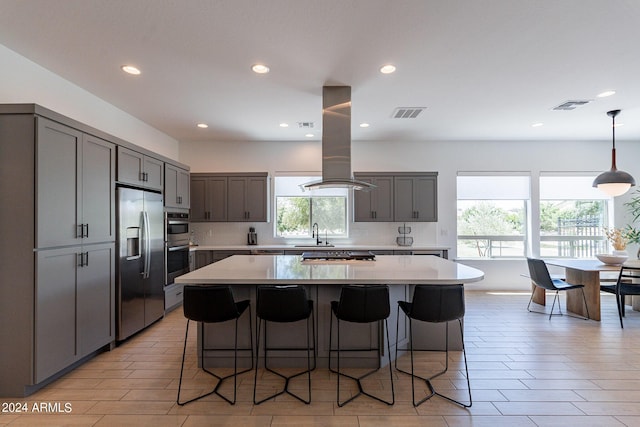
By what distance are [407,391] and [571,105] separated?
4265 millimetres

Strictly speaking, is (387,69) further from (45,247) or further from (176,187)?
(176,187)

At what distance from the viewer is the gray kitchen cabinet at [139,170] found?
3439 mm

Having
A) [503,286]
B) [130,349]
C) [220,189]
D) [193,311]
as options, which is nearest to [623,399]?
[193,311]

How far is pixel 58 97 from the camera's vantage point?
3318 millimetres

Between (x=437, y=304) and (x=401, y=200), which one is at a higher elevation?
(x=401, y=200)

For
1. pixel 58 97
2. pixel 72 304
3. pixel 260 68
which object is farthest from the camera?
pixel 58 97

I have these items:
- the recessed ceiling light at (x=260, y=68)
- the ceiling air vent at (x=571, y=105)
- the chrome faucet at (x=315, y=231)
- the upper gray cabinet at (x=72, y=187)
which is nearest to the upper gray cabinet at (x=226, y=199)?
the chrome faucet at (x=315, y=231)

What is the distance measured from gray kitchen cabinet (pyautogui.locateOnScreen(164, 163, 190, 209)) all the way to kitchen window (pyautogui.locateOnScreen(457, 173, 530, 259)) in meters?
5.05

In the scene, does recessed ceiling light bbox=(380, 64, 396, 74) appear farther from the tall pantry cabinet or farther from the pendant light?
the pendant light

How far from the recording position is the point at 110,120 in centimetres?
413

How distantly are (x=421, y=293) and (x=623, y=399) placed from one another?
1759 millimetres

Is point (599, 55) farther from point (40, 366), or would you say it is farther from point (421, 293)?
point (40, 366)

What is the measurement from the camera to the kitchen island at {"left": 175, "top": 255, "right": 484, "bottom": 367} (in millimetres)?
2506

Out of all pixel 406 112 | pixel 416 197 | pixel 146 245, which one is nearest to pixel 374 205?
pixel 416 197
